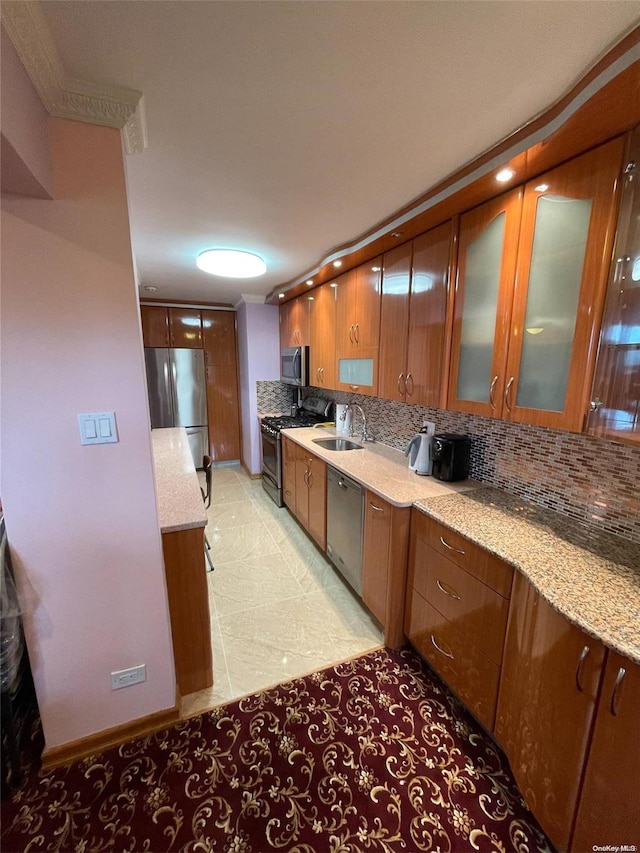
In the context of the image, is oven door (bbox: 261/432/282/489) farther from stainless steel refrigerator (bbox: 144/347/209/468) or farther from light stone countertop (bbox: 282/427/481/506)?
stainless steel refrigerator (bbox: 144/347/209/468)

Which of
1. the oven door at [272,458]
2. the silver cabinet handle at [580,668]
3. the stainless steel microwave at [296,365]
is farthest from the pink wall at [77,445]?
the stainless steel microwave at [296,365]

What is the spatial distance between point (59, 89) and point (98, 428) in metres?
1.05

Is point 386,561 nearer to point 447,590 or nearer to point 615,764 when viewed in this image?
point 447,590

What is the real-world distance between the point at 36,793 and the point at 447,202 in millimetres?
2980

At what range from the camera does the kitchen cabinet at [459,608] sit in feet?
4.36

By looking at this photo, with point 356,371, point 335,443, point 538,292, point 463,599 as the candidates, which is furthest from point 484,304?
point 335,443

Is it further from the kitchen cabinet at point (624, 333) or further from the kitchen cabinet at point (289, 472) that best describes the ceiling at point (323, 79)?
the kitchen cabinet at point (289, 472)

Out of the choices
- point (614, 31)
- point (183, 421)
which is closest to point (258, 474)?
point (183, 421)

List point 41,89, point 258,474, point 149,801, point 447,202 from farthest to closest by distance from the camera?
point 258,474, point 447,202, point 149,801, point 41,89

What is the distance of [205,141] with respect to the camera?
1.29 meters

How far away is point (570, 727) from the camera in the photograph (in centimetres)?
100

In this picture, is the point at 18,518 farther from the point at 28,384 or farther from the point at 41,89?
the point at 41,89

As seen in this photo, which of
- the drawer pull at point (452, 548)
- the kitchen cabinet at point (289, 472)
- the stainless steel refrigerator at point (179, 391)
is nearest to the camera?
the drawer pull at point (452, 548)

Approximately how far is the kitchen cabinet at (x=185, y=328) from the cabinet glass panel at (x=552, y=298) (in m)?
4.22
